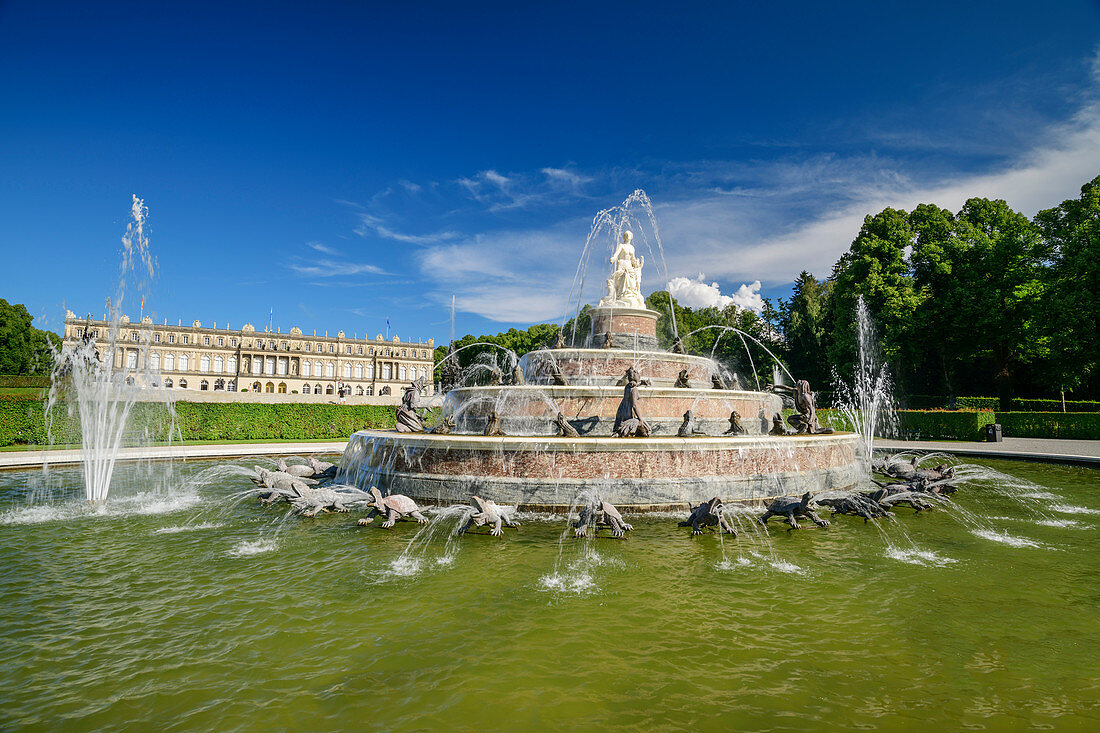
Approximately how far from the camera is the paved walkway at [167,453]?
19516 mm

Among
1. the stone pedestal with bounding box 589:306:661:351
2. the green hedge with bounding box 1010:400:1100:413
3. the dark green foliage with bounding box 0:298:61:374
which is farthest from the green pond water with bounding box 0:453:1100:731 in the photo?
the dark green foliage with bounding box 0:298:61:374

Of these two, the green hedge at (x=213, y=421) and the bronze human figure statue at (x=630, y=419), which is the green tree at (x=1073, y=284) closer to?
the bronze human figure statue at (x=630, y=419)

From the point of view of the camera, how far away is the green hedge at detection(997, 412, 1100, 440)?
3002 centimetres

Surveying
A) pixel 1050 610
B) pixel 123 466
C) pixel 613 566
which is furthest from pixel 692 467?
pixel 123 466

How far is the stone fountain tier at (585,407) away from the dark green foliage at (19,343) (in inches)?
3154

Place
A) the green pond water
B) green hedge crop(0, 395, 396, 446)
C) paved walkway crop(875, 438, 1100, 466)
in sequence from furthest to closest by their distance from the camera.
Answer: green hedge crop(0, 395, 396, 446)
paved walkway crop(875, 438, 1100, 466)
the green pond water

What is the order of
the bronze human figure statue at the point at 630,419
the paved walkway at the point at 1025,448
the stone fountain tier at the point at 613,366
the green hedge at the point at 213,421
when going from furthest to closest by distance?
the green hedge at the point at 213,421
the paved walkway at the point at 1025,448
the stone fountain tier at the point at 613,366
the bronze human figure statue at the point at 630,419

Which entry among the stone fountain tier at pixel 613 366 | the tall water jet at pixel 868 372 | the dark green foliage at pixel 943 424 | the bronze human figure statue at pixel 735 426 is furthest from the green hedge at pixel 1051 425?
the bronze human figure statue at pixel 735 426

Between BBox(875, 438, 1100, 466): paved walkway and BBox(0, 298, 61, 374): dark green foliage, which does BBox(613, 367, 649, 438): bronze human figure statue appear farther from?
BBox(0, 298, 61, 374): dark green foliage

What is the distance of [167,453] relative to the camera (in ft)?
74.4

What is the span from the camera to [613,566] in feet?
28.0

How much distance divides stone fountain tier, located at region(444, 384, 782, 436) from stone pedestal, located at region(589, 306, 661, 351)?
7.82 m

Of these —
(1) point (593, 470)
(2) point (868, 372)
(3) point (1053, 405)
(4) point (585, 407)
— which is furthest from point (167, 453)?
(3) point (1053, 405)

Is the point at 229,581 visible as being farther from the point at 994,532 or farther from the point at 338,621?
the point at 994,532
